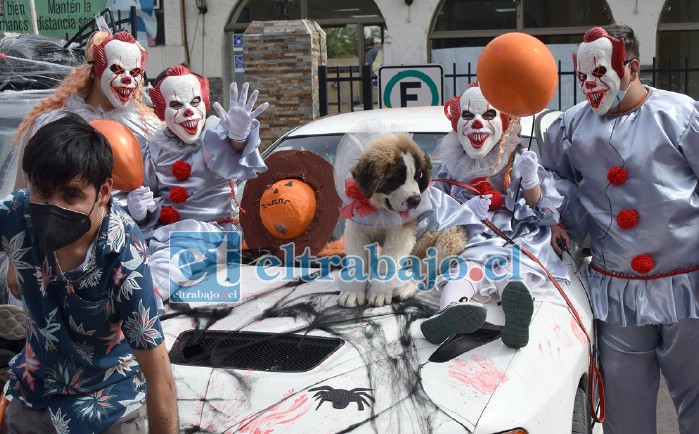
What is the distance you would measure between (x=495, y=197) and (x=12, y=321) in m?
2.10

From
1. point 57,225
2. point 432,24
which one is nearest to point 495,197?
point 57,225

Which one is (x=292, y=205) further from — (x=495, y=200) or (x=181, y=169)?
(x=495, y=200)

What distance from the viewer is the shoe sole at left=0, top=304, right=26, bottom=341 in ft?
10.7

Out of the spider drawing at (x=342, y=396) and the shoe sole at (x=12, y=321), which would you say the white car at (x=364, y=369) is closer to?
the spider drawing at (x=342, y=396)

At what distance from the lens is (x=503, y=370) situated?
8.99 ft

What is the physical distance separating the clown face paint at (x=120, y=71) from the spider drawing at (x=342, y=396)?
1964 mm

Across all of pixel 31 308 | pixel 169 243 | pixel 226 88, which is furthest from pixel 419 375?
pixel 226 88

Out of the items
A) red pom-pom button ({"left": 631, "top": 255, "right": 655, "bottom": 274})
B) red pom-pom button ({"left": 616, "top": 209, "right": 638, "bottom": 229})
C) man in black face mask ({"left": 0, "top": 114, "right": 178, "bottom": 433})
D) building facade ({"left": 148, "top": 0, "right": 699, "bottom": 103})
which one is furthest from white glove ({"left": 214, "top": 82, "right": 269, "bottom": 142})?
building facade ({"left": 148, "top": 0, "right": 699, "bottom": 103})

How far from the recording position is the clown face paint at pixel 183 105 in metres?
3.85

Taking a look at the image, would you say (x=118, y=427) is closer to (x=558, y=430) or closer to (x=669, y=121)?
(x=558, y=430)

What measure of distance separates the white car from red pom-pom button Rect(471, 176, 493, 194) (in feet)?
1.88

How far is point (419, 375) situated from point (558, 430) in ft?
1.65

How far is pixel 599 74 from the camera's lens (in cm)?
343

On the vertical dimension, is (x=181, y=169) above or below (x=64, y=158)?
below
